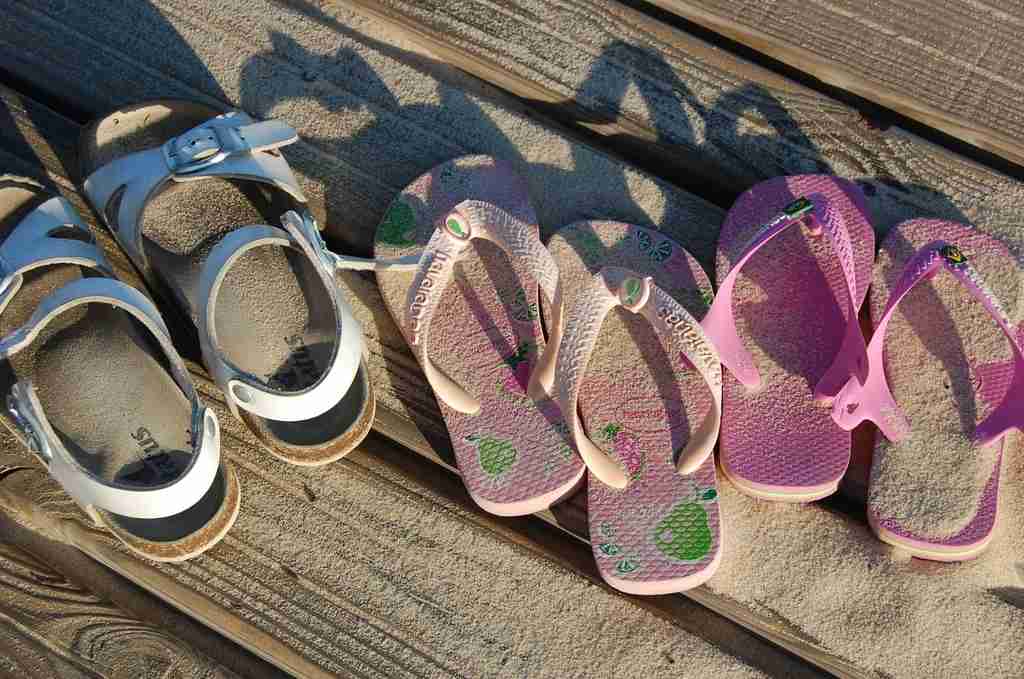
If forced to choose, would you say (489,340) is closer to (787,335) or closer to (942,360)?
(787,335)

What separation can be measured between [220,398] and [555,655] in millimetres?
583

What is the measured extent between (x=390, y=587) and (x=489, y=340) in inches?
14.7

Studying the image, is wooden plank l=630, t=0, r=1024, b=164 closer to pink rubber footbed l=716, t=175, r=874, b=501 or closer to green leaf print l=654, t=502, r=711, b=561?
pink rubber footbed l=716, t=175, r=874, b=501

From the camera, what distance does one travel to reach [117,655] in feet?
3.86

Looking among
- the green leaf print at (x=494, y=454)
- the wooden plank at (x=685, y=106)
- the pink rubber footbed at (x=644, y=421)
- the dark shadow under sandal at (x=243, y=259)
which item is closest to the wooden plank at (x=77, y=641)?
the dark shadow under sandal at (x=243, y=259)

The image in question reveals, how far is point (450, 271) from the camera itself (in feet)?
4.12

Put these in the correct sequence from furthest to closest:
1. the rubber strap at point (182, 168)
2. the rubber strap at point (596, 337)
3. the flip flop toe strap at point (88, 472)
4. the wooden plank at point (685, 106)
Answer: the wooden plank at point (685, 106) < the rubber strap at point (182, 168) < the rubber strap at point (596, 337) < the flip flop toe strap at point (88, 472)

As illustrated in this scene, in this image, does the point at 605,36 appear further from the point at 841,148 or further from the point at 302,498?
the point at 302,498

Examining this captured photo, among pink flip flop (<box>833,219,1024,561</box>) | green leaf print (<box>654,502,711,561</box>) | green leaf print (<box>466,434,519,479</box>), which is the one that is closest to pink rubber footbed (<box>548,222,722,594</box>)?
green leaf print (<box>654,502,711,561</box>)

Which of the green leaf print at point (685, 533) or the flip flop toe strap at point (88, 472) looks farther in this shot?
the green leaf print at point (685, 533)

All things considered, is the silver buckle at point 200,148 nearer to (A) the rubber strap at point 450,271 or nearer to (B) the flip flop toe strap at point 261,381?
(B) the flip flop toe strap at point 261,381

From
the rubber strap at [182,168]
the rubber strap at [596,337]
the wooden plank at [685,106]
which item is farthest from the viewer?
the wooden plank at [685,106]

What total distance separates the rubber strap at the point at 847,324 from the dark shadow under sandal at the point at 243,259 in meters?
0.50

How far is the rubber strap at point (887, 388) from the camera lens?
120 centimetres
